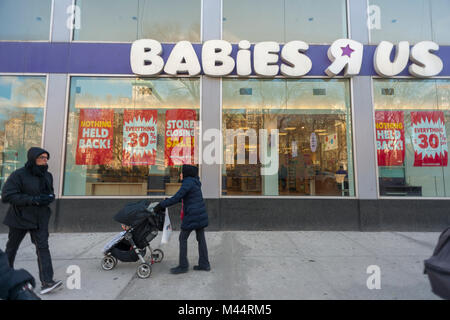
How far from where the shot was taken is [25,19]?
291 inches

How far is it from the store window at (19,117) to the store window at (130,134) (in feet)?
3.17

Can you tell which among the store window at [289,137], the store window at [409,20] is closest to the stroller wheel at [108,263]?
the store window at [289,137]

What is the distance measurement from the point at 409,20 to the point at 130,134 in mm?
9422

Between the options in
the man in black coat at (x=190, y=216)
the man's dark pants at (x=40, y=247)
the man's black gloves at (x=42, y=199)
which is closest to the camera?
the man's black gloves at (x=42, y=199)

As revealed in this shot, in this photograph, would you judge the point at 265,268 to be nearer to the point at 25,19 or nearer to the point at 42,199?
the point at 42,199

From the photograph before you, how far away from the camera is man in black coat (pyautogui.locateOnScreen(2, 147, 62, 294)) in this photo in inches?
129

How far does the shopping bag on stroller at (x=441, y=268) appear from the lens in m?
2.12

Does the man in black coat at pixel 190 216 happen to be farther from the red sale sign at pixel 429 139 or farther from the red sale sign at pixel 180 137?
the red sale sign at pixel 429 139

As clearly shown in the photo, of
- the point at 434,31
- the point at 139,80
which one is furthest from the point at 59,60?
the point at 434,31

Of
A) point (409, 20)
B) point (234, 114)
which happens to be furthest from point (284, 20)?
Answer: point (409, 20)

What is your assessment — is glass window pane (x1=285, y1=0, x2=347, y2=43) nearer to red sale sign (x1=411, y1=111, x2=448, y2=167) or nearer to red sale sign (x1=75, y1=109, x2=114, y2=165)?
red sale sign (x1=411, y1=111, x2=448, y2=167)

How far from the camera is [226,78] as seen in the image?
725 centimetres
